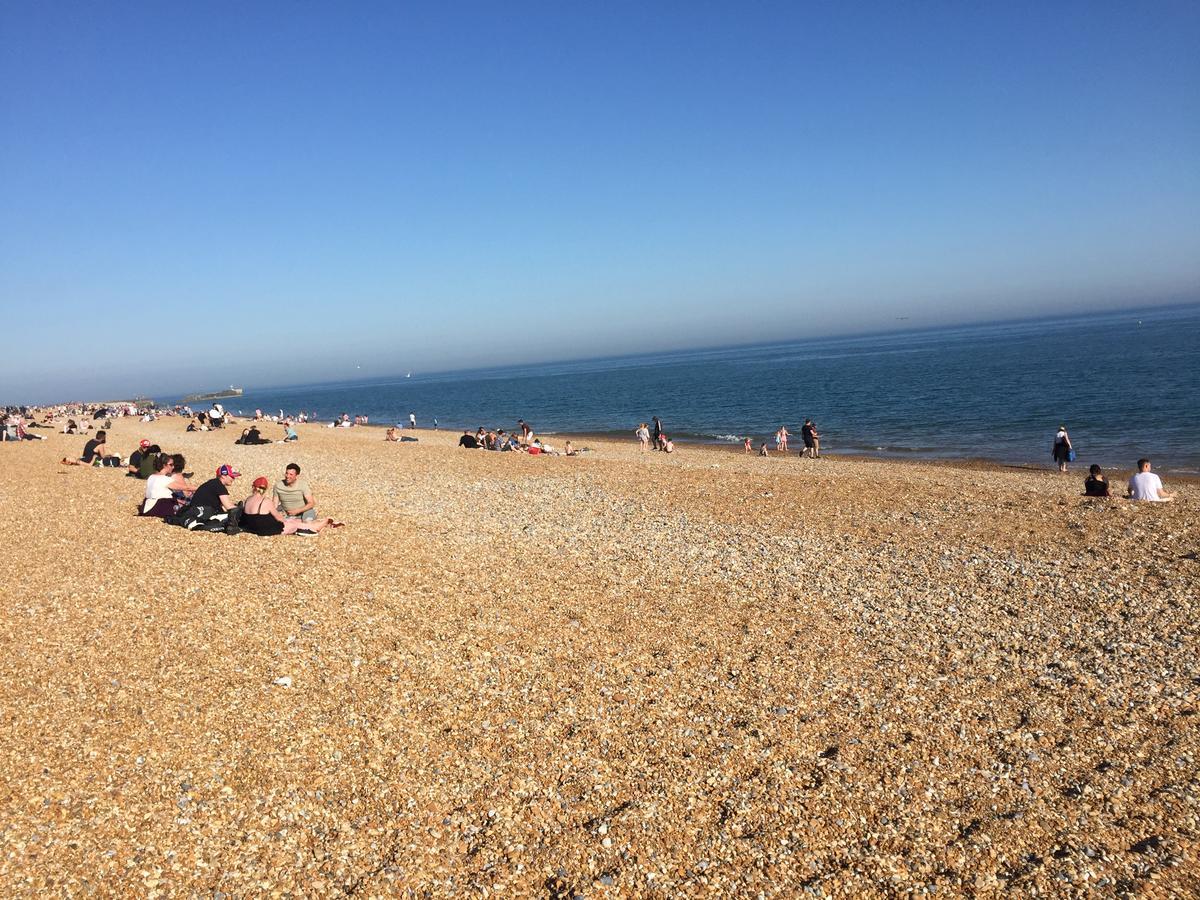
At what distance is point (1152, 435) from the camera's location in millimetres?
30531

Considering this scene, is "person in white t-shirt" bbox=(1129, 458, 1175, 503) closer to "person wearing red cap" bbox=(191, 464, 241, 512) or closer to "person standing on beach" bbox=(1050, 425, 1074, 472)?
"person standing on beach" bbox=(1050, 425, 1074, 472)

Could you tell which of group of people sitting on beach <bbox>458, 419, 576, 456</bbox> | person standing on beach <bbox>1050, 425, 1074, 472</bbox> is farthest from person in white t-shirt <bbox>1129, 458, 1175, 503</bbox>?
group of people sitting on beach <bbox>458, 419, 576, 456</bbox>

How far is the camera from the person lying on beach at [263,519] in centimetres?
1216

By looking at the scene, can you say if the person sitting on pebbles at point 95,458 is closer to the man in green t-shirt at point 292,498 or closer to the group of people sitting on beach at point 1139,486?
the man in green t-shirt at point 292,498

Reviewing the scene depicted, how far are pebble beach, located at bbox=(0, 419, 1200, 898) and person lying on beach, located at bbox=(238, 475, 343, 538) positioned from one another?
0.33 meters

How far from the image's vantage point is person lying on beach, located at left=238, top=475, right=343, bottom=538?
1216 centimetres

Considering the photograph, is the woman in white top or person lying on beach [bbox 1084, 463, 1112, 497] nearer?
the woman in white top

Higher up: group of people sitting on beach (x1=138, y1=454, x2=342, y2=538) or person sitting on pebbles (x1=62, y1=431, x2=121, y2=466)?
person sitting on pebbles (x1=62, y1=431, x2=121, y2=466)

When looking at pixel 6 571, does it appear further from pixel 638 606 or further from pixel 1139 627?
pixel 1139 627

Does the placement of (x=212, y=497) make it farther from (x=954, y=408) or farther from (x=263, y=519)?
(x=954, y=408)

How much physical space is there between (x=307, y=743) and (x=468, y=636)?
8.75ft

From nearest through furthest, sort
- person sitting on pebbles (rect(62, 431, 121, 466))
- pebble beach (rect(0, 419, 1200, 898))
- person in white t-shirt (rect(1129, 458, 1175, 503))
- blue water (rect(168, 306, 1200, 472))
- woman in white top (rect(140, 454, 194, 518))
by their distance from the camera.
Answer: pebble beach (rect(0, 419, 1200, 898)), woman in white top (rect(140, 454, 194, 518)), person in white t-shirt (rect(1129, 458, 1175, 503)), person sitting on pebbles (rect(62, 431, 121, 466)), blue water (rect(168, 306, 1200, 472))

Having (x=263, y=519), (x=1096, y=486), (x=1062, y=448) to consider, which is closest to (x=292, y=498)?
(x=263, y=519)

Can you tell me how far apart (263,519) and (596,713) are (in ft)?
25.8
